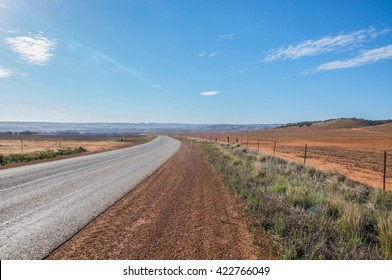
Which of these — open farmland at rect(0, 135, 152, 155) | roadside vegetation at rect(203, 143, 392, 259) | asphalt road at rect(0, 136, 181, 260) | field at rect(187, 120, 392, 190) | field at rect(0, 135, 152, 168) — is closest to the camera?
roadside vegetation at rect(203, 143, 392, 259)

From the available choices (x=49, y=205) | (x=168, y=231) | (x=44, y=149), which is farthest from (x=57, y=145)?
(x=168, y=231)

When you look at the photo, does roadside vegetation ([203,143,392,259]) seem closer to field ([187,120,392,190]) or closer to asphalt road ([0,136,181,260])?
asphalt road ([0,136,181,260])

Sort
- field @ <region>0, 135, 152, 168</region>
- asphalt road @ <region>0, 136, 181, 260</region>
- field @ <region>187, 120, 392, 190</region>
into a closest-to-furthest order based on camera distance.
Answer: asphalt road @ <region>0, 136, 181, 260</region> < field @ <region>187, 120, 392, 190</region> < field @ <region>0, 135, 152, 168</region>

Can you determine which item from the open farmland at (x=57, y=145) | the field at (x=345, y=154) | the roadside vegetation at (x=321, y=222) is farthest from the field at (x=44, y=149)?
the field at (x=345, y=154)

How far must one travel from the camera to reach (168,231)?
6914 mm

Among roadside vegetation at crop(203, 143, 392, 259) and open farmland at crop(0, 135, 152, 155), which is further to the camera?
open farmland at crop(0, 135, 152, 155)

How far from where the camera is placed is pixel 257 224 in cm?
750

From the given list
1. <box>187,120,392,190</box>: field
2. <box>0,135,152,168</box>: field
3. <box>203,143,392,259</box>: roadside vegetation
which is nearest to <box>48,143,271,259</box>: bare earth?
<box>203,143,392,259</box>: roadside vegetation

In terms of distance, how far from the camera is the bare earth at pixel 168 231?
5672mm

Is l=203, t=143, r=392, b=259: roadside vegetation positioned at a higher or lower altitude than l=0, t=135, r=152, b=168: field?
higher

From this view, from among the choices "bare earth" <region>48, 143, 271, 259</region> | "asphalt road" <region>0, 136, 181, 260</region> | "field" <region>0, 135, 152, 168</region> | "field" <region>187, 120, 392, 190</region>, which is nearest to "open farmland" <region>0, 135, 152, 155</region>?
"field" <region>0, 135, 152, 168</region>

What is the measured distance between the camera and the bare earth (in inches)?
223

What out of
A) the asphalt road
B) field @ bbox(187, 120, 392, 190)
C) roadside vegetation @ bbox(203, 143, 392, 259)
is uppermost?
roadside vegetation @ bbox(203, 143, 392, 259)
